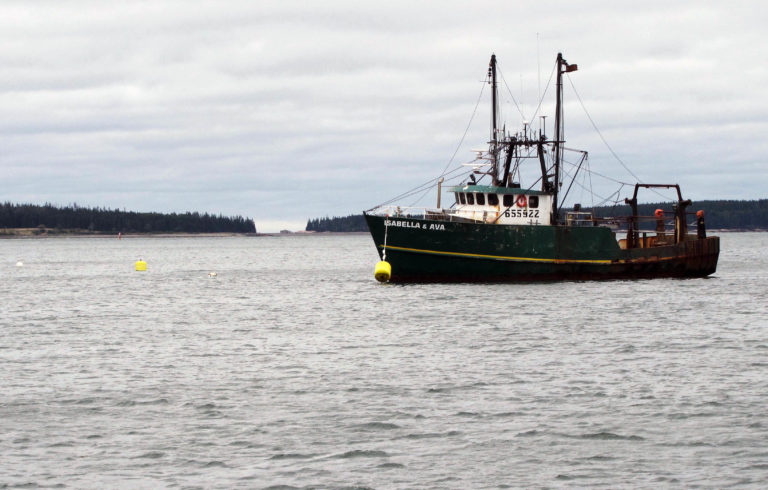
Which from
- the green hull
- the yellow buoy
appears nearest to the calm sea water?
the green hull

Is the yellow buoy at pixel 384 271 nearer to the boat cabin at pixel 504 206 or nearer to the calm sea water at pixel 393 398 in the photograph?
the boat cabin at pixel 504 206

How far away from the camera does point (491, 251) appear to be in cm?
4650

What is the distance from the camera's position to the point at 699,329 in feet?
102

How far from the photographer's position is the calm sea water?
14.3 m

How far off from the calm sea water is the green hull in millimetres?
7561

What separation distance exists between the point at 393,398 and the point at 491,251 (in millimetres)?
27590

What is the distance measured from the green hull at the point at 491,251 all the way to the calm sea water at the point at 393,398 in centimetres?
756

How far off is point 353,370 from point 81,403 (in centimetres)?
651

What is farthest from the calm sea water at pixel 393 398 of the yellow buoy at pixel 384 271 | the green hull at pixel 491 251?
the yellow buoy at pixel 384 271

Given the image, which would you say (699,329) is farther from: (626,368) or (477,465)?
(477,465)

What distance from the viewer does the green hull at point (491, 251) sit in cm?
4628

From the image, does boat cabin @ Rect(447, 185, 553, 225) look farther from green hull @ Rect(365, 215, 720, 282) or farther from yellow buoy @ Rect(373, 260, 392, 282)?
yellow buoy @ Rect(373, 260, 392, 282)

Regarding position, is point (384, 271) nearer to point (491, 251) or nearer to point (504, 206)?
point (491, 251)

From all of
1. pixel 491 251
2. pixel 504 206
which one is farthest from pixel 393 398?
pixel 504 206
